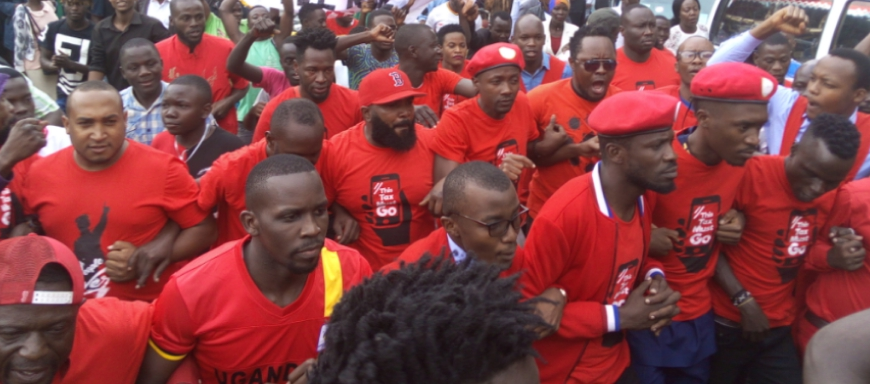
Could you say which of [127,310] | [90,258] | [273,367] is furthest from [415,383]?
[90,258]

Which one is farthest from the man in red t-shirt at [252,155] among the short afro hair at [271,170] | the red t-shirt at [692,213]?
the red t-shirt at [692,213]

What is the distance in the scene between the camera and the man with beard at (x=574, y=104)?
4488mm

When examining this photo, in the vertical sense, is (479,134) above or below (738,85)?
below

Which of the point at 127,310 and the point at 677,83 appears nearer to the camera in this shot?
the point at 127,310

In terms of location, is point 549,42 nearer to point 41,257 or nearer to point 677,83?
point 677,83

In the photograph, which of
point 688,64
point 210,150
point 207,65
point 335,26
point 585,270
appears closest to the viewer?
point 585,270

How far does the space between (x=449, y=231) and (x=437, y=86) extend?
304cm

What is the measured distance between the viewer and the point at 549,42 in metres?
9.16

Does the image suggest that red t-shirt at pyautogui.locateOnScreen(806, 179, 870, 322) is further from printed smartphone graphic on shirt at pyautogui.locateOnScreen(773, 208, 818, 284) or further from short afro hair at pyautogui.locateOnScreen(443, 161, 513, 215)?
short afro hair at pyautogui.locateOnScreen(443, 161, 513, 215)

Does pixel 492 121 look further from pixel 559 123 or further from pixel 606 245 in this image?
pixel 606 245

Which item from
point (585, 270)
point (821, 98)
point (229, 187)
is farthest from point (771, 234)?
point (229, 187)

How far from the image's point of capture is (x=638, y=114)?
2975 mm

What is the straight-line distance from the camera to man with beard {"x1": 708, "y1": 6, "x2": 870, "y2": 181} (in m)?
4.09

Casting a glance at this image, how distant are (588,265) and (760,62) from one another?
3721 mm
